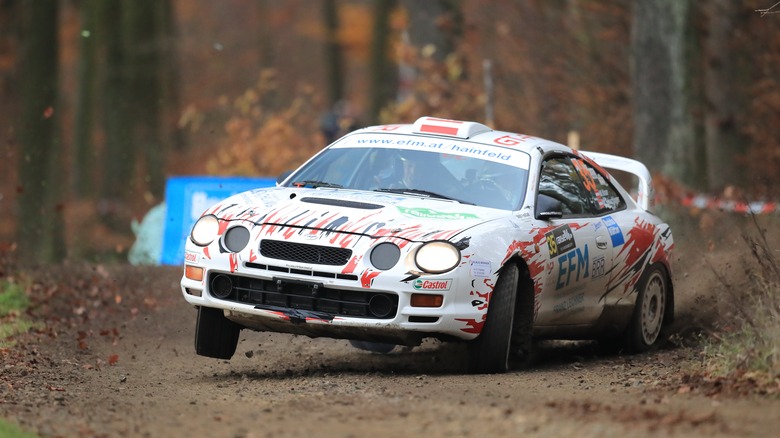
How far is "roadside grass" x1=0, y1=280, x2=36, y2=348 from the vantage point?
10.9 m

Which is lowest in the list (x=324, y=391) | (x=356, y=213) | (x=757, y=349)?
(x=324, y=391)

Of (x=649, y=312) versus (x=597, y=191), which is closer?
(x=597, y=191)

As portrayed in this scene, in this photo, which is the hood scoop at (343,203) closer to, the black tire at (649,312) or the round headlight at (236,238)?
the round headlight at (236,238)

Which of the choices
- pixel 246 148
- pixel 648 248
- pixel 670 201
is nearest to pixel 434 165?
pixel 648 248

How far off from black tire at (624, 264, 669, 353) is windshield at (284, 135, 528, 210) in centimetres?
176

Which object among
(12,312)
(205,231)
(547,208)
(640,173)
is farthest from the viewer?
(12,312)

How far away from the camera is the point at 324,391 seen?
25.7 ft

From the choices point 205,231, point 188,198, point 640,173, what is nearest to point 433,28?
point 188,198

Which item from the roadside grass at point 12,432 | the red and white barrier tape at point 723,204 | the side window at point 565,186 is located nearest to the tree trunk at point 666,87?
the red and white barrier tape at point 723,204

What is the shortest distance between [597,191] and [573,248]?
1.15 metres

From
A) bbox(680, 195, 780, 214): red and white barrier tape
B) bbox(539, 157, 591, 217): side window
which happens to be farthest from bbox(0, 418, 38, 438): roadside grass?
bbox(680, 195, 780, 214): red and white barrier tape

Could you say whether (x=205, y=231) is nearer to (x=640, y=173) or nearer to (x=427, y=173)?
(x=427, y=173)

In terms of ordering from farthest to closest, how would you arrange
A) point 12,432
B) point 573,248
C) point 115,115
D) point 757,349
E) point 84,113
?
point 84,113 < point 115,115 < point 573,248 < point 757,349 < point 12,432

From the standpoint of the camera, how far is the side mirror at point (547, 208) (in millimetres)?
9391
